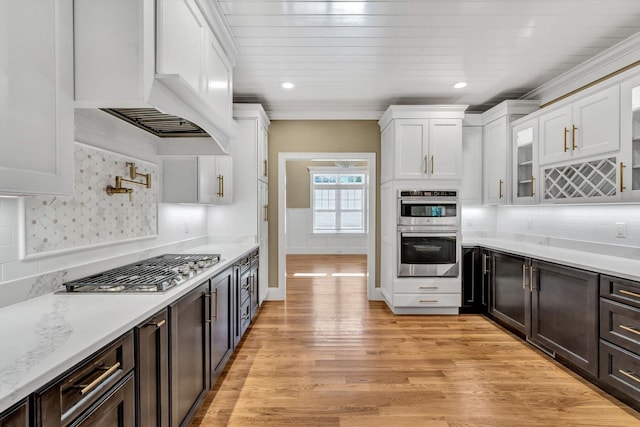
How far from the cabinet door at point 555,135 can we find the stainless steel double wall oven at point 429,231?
959 millimetres

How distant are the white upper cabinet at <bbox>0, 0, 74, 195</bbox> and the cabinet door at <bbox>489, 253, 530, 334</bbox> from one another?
137 inches

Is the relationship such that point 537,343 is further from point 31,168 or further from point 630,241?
point 31,168

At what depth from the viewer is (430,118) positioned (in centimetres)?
379

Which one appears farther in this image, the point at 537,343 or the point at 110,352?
the point at 537,343

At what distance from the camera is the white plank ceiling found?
220 centimetres

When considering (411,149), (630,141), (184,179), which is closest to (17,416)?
(184,179)

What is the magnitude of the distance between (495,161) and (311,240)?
5463 millimetres

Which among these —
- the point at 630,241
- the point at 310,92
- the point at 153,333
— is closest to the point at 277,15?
the point at 310,92

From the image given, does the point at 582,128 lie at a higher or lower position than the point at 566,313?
higher

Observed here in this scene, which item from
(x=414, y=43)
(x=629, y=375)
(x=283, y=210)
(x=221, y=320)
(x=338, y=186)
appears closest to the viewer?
(x=629, y=375)

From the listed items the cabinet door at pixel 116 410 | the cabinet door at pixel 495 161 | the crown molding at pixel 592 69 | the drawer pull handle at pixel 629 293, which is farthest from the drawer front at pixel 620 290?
the cabinet door at pixel 116 410

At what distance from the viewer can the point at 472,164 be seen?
13.7 feet

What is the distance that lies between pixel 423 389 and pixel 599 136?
7.94 ft

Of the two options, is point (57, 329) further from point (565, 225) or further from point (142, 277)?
point (565, 225)
